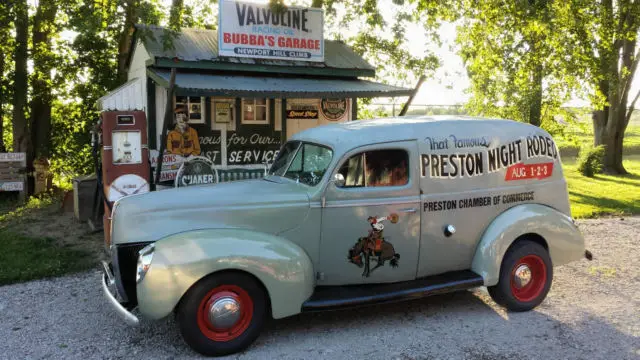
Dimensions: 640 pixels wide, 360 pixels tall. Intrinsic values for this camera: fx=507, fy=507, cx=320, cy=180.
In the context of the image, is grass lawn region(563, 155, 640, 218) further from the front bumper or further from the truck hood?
the front bumper

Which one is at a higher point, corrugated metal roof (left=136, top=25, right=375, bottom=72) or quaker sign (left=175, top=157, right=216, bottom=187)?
corrugated metal roof (left=136, top=25, right=375, bottom=72)

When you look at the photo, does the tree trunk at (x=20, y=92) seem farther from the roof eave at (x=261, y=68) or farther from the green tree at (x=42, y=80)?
the roof eave at (x=261, y=68)

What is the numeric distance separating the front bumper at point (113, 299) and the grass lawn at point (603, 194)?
29.7 ft

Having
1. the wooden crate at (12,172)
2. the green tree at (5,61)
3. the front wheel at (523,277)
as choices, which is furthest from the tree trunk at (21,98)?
the front wheel at (523,277)

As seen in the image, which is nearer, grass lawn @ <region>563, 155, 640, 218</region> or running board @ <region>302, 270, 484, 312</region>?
running board @ <region>302, 270, 484, 312</region>

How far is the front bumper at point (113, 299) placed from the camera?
12.6 feet

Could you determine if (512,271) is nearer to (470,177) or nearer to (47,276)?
(470,177)

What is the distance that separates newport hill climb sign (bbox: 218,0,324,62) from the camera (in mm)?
9625

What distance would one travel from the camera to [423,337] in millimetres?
Answer: 4484

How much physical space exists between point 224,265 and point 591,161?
16652mm

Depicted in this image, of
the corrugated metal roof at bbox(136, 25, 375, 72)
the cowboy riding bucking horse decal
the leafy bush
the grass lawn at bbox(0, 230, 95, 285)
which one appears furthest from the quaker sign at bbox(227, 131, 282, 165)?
the leafy bush

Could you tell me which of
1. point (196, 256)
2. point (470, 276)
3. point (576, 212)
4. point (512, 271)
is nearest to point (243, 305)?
point (196, 256)

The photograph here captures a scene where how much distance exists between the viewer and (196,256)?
389 centimetres

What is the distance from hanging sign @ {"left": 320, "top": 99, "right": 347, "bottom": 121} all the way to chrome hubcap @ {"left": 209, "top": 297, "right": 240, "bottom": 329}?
7.18m
